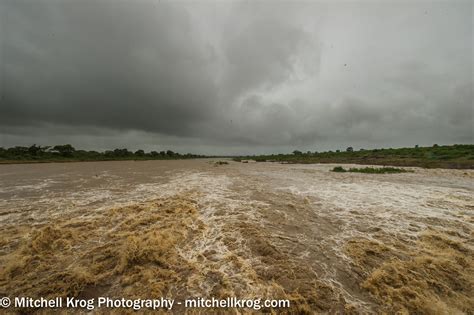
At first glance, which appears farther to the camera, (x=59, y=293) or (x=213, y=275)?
(x=213, y=275)

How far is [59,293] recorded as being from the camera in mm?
2963

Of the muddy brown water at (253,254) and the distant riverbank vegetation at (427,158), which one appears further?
the distant riverbank vegetation at (427,158)

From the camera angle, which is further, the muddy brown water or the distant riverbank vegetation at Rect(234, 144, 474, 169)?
the distant riverbank vegetation at Rect(234, 144, 474, 169)

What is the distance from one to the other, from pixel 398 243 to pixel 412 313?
2620mm

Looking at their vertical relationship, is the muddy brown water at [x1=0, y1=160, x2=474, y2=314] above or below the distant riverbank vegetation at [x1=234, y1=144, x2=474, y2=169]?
below

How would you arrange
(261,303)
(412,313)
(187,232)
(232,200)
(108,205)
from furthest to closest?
1. (232,200)
2. (108,205)
3. (187,232)
4. (261,303)
5. (412,313)

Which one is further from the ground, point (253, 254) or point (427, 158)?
point (427, 158)

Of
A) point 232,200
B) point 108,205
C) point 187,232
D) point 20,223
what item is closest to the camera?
point 187,232

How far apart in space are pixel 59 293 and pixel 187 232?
111 inches

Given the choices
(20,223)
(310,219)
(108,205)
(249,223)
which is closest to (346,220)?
(310,219)

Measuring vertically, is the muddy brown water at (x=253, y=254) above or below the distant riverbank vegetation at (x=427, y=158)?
below

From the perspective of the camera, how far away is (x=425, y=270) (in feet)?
11.6

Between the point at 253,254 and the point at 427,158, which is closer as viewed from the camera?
the point at 253,254

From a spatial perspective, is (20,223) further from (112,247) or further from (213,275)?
(213,275)
